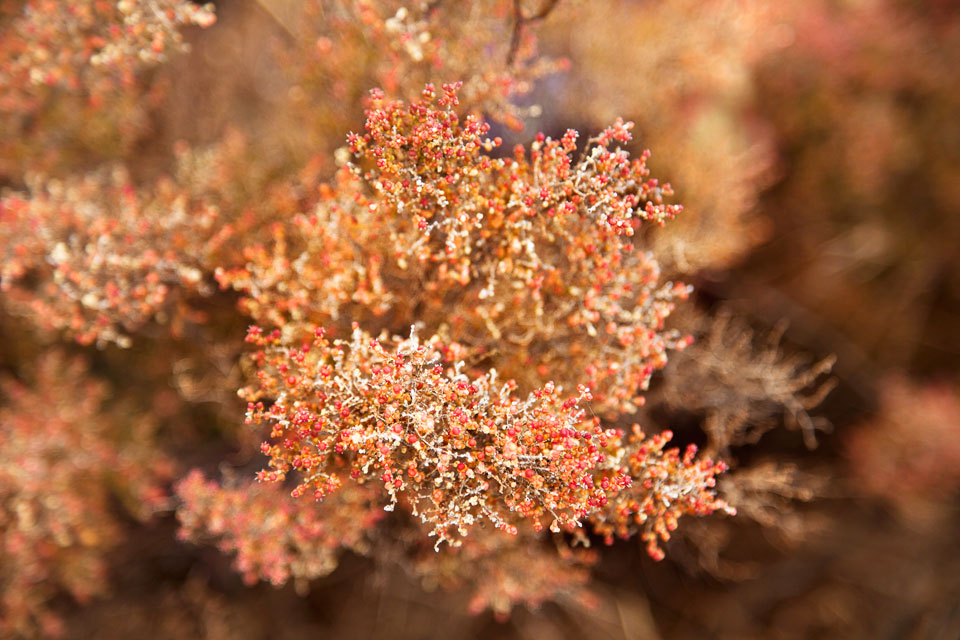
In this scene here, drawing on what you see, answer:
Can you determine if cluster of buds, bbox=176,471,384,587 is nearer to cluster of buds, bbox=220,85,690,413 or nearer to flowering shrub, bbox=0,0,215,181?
cluster of buds, bbox=220,85,690,413

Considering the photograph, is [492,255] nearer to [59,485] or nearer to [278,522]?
[278,522]

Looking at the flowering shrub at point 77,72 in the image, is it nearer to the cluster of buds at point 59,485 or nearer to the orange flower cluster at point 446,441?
the cluster of buds at point 59,485

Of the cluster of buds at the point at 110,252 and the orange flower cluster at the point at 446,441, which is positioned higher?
the cluster of buds at the point at 110,252

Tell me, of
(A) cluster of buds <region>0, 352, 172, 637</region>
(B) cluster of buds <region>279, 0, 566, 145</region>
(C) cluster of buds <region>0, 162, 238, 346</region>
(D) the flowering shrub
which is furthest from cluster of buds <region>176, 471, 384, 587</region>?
(D) the flowering shrub

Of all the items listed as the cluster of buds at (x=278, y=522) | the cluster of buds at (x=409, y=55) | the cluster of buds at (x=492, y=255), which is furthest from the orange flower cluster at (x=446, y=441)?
the cluster of buds at (x=409, y=55)

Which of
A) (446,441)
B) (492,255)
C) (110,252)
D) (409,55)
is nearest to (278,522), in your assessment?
(446,441)

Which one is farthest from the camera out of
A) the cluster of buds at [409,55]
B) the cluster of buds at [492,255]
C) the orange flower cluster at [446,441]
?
the cluster of buds at [409,55]

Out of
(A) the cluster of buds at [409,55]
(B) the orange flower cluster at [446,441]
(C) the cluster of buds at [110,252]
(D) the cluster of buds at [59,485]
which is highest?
(A) the cluster of buds at [409,55]

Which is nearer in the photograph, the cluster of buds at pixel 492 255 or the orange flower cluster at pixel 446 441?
the orange flower cluster at pixel 446 441
